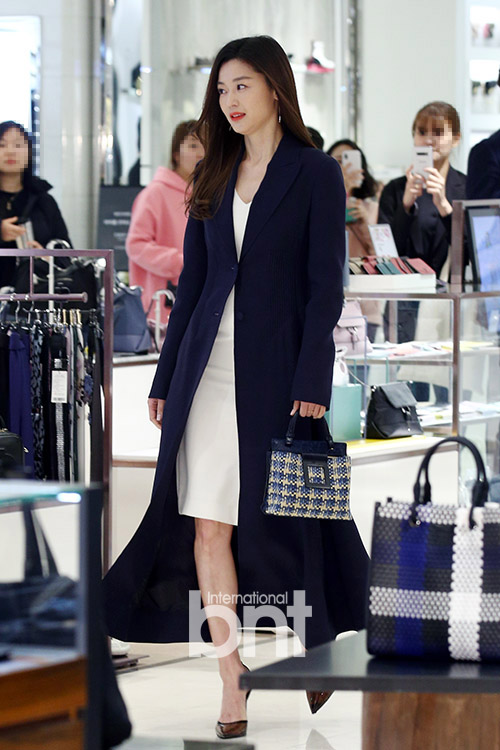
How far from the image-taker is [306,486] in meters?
3.40

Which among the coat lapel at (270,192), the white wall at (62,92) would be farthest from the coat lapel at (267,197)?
the white wall at (62,92)

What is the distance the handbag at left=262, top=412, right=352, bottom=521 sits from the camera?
3.38 metres

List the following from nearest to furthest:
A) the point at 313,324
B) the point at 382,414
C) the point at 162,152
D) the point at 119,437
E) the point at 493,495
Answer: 1. the point at 313,324
2. the point at 493,495
3. the point at 382,414
4. the point at 119,437
5. the point at 162,152

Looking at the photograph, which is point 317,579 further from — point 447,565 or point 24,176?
point 24,176

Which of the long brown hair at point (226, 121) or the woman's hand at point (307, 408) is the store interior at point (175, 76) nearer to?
A: the long brown hair at point (226, 121)

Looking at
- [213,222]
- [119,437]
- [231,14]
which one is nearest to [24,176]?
[119,437]

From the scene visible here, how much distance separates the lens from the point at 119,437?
19.6 feet

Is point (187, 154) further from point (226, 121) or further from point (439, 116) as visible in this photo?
point (226, 121)

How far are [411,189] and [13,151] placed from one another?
73.1 inches

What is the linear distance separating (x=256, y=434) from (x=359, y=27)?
25.3 ft

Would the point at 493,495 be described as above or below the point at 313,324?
below

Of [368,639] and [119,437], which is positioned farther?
[119,437]

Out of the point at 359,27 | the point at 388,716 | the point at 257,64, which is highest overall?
the point at 359,27

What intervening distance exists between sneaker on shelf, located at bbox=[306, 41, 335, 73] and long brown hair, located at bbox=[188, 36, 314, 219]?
277 inches
